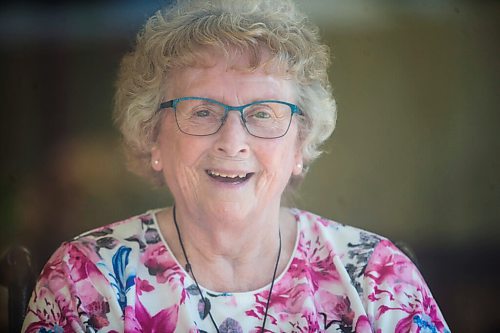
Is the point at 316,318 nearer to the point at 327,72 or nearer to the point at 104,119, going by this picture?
the point at 327,72

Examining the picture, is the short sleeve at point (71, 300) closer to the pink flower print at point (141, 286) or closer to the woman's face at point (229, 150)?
the pink flower print at point (141, 286)

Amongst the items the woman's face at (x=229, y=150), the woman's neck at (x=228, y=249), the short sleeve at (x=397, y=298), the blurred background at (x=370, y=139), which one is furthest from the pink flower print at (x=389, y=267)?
the woman's face at (x=229, y=150)

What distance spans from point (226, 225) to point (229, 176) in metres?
0.16

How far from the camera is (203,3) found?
1.90 metres

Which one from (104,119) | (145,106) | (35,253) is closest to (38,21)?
(104,119)

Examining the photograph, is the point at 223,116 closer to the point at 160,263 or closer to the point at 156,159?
the point at 156,159

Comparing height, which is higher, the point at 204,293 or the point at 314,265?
the point at 314,265

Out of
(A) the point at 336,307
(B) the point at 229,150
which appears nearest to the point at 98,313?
(B) the point at 229,150

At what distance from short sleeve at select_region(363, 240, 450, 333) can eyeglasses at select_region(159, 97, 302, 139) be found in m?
0.51

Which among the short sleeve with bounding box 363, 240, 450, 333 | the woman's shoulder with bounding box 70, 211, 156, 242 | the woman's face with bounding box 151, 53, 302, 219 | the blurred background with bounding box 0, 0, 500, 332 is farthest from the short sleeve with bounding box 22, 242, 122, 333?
the short sleeve with bounding box 363, 240, 450, 333

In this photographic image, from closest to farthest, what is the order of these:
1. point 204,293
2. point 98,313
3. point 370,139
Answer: point 98,313, point 204,293, point 370,139

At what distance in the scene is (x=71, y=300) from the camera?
1799mm

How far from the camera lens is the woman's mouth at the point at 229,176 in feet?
6.02

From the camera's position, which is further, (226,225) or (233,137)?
(226,225)
